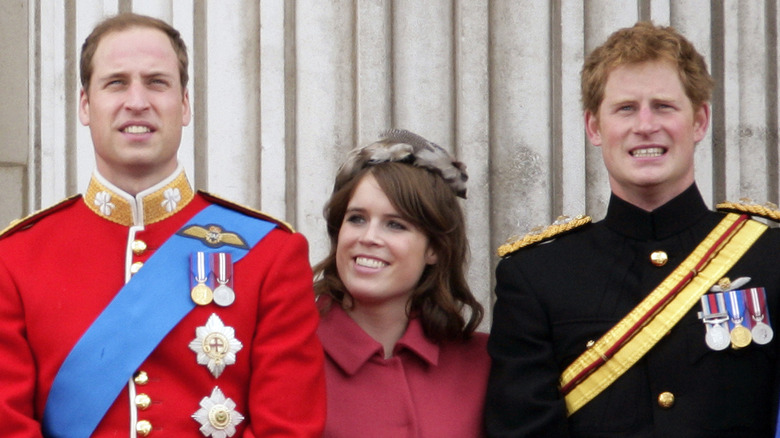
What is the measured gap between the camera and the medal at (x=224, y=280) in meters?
3.29

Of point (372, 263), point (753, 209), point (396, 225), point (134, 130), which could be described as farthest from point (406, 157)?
point (753, 209)

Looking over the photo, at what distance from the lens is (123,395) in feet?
10.4

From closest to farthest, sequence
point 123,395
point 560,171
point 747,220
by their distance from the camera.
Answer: point 123,395, point 747,220, point 560,171

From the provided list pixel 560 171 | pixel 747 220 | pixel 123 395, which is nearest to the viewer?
pixel 123 395

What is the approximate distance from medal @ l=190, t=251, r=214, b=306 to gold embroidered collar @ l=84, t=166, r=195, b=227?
164 millimetres

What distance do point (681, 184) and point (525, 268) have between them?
1.58 ft

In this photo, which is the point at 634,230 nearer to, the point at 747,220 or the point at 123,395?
the point at 747,220

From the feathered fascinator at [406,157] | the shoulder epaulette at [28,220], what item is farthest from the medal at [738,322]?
the shoulder epaulette at [28,220]

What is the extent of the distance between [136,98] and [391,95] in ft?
4.67

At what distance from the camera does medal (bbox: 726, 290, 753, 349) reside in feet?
10.9

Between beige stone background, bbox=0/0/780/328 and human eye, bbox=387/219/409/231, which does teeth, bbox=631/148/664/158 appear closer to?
human eye, bbox=387/219/409/231

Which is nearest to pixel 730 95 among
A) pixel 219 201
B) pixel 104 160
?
pixel 219 201

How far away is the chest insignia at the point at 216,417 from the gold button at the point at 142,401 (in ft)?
0.38

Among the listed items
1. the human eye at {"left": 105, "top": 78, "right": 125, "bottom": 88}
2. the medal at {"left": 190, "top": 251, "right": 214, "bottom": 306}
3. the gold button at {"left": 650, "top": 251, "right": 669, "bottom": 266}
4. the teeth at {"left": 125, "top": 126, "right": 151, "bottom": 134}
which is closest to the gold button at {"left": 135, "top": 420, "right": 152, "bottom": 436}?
the medal at {"left": 190, "top": 251, "right": 214, "bottom": 306}
